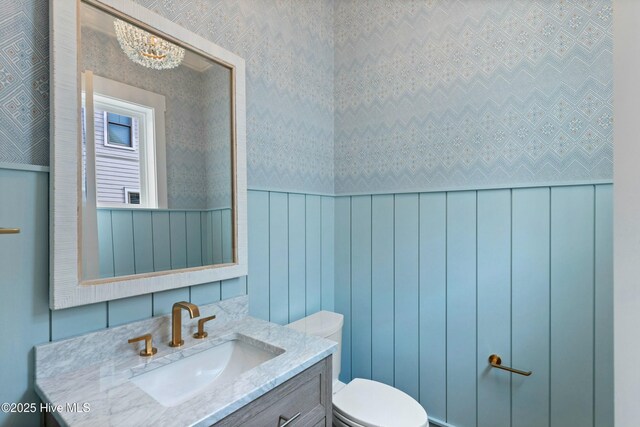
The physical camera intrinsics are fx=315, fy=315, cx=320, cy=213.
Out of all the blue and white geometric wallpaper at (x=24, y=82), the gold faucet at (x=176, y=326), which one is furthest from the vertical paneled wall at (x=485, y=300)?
the blue and white geometric wallpaper at (x=24, y=82)

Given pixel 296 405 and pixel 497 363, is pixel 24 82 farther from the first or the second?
pixel 497 363

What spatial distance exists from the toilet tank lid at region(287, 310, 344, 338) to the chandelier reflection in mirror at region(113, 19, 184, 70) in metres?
1.30

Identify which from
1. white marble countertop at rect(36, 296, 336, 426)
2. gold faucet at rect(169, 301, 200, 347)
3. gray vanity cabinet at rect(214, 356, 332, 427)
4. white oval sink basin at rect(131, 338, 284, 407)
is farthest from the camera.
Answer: gold faucet at rect(169, 301, 200, 347)

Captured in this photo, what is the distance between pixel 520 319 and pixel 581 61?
1.10 m

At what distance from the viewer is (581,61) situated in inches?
49.9

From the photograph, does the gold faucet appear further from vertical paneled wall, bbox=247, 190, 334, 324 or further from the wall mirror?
vertical paneled wall, bbox=247, 190, 334, 324

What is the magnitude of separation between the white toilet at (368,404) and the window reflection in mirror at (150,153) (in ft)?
2.38

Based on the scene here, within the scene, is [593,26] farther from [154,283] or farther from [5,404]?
[5,404]

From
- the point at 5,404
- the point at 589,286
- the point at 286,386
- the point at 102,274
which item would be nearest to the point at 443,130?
the point at 589,286

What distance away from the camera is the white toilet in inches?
50.3

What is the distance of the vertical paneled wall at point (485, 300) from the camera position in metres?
1.26

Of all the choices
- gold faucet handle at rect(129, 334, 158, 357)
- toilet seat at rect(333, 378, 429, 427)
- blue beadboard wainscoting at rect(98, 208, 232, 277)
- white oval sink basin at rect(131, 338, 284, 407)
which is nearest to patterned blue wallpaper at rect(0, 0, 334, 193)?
blue beadboard wainscoting at rect(98, 208, 232, 277)

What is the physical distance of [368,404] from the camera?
54.8 inches

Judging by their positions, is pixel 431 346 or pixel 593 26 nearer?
pixel 593 26
